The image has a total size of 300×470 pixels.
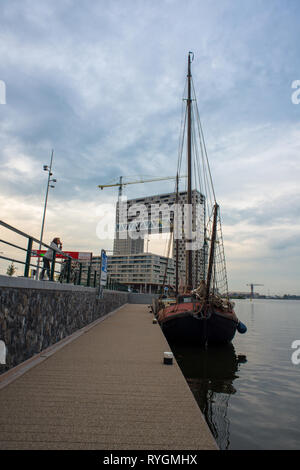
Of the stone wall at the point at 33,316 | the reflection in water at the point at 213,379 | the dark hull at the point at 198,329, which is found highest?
the stone wall at the point at 33,316

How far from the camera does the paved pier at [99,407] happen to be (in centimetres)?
325

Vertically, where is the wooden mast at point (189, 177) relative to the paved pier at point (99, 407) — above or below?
above

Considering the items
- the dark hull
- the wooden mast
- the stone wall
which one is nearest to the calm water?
the dark hull

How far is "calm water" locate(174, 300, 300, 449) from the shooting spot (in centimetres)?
528

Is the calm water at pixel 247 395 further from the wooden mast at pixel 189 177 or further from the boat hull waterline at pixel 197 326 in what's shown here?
the wooden mast at pixel 189 177

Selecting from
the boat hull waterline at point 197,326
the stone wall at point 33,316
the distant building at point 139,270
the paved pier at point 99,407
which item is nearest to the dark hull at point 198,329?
the boat hull waterline at point 197,326

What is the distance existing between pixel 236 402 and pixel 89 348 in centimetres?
426

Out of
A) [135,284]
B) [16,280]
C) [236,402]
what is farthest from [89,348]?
A: [135,284]

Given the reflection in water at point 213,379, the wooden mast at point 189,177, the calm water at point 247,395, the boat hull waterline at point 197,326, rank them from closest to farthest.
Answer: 1. the calm water at point 247,395
2. the reflection in water at point 213,379
3. the boat hull waterline at point 197,326
4. the wooden mast at point 189,177

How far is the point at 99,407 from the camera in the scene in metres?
4.20

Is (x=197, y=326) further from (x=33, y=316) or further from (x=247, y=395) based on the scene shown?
(x=33, y=316)

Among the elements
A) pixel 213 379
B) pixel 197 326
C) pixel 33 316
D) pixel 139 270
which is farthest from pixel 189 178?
pixel 139 270

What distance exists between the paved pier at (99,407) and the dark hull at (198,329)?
651cm
